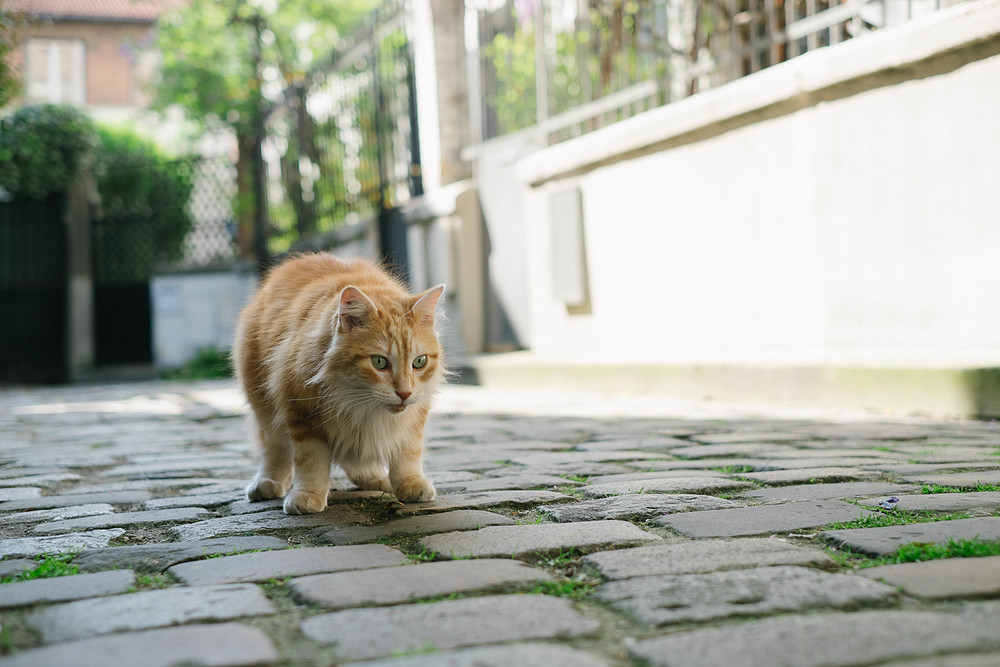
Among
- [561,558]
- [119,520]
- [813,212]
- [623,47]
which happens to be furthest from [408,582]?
[623,47]

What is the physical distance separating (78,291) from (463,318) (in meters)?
6.86

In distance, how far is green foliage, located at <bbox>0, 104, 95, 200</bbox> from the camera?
13203mm

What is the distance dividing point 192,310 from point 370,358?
11776 mm

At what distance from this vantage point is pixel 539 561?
218 centimetres

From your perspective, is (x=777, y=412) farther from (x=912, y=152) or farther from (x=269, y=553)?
(x=269, y=553)

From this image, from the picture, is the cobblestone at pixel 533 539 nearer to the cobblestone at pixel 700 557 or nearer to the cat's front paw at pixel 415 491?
the cobblestone at pixel 700 557

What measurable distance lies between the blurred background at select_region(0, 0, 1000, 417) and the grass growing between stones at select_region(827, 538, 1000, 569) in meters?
2.76

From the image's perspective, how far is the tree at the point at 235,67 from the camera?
14.7m

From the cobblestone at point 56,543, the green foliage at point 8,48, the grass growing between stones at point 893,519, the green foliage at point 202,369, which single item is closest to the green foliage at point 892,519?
the grass growing between stones at point 893,519

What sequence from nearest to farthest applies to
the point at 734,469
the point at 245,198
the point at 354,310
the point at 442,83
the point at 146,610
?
the point at 146,610, the point at 354,310, the point at 734,469, the point at 442,83, the point at 245,198

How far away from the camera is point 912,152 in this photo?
526 centimetres

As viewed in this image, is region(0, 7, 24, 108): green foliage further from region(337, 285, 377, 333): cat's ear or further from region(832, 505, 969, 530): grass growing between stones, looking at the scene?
region(832, 505, 969, 530): grass growing between stones

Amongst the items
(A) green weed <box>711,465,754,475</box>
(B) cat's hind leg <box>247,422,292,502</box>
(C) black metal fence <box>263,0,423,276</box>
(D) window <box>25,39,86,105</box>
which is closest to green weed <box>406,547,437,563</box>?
(B) cat's hind leg <box>247,422,292,502</box>

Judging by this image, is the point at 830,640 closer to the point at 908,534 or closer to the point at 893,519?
the point at 908,534
